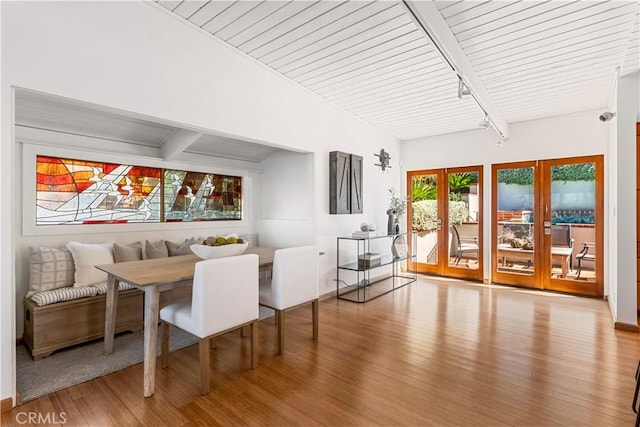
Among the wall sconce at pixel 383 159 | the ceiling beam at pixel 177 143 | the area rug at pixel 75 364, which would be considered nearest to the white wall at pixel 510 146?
the wall sconce at pixel 383 159

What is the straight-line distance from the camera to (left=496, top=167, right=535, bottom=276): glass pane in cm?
524

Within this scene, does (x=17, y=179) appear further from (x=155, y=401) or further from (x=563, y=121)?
(x=563, y=121)

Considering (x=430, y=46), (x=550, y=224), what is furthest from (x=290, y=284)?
(x=550, y=224)

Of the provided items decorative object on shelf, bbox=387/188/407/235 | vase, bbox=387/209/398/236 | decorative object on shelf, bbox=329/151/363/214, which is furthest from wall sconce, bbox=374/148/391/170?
vase, bbox=387/209/398/236

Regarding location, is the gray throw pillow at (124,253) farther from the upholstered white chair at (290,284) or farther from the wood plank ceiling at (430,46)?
the wood plank ceiling at (430,46)

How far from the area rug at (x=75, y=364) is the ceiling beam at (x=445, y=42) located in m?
3.36

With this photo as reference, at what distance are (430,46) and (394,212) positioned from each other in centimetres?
302

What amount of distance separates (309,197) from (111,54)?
8.69 ft

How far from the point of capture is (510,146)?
5383 mm

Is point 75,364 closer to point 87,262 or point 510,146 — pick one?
point 87,262

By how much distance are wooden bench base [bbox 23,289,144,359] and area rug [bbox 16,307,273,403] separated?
3.0 inches

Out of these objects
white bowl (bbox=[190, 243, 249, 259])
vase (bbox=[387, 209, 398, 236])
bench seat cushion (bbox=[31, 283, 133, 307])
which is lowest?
bench seat cushion (bbox=[31, 283, 133, 307])

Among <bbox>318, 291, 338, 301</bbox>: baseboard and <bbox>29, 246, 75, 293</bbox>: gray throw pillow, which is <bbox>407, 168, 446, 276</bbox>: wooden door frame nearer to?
<bbox>318, 291, 338, 301</bbox>: baseboard

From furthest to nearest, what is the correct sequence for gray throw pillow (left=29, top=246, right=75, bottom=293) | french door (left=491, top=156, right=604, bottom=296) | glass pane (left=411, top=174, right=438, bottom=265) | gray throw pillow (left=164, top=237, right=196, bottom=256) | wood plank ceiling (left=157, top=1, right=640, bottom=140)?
glass pane (left=411, top=174, right=438, bottom=265)
french door (left=491, top=156, right=604, bottom=296)
gray throw pillow (left=164, top=237, right=196, bottom=256)
gray throw pillow (left=29, top=246, right=75, bottom=293)
wood plank ceiling (left=157, top=1, right=640, bottom=140)
